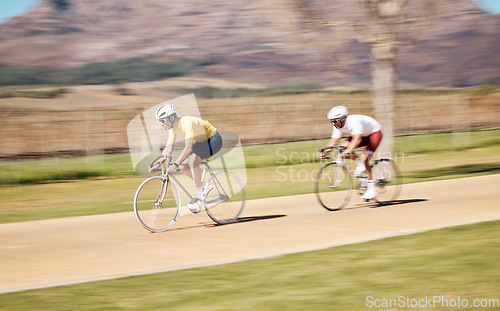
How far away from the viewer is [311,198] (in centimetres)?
1408

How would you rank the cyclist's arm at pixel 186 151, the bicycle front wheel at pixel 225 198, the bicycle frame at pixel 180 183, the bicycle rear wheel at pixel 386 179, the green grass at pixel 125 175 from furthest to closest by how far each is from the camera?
1. the green grass at pixel 125 175
2. the bicycle rear wheel at pixel 386 179
3. the bicycle front wheel at pixel 225 198
4. the bicycle frame at pixel 180 183
5. the cyclist's arm at pixel 186 151

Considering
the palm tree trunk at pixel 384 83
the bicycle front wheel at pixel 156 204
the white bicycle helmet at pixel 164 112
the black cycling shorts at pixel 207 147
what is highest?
the palm tree trunk at pixel 384 83

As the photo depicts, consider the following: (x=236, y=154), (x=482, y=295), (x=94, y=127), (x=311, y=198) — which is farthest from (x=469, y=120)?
(x=482, y=295)

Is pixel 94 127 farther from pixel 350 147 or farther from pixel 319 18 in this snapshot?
pixel 350 147

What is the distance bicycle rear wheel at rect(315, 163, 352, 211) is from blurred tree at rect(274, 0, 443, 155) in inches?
277

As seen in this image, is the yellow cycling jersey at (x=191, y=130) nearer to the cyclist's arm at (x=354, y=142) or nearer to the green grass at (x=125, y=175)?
the cyclist's arm at (x=354, y=142)

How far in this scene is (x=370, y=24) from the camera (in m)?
18.2

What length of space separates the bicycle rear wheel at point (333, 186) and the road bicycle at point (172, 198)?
1.49m

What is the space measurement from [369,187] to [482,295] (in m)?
5.89

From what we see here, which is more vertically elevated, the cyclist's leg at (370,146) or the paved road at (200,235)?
the cyclist's leg at (370,146)

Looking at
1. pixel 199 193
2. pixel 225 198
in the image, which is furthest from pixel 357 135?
pixel 199 193

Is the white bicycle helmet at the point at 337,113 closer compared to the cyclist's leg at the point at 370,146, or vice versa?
the white bicycle helmet at the point at 337,113

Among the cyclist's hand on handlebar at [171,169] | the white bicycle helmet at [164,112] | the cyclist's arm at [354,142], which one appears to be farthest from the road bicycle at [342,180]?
the white bicycle helmet at [164,112]

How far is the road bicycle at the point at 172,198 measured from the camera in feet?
34.2
